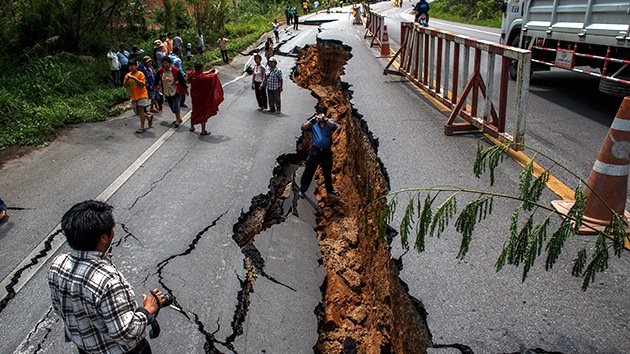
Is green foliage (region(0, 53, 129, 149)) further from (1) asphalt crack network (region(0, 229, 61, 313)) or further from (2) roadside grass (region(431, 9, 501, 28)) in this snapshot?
(2) roadside grass (region(431, 9, 501, 28))

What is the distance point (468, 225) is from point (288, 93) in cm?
1134

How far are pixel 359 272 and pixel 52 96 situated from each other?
9068 mm

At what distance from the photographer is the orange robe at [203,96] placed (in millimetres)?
9180

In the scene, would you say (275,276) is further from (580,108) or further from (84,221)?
(580,108)

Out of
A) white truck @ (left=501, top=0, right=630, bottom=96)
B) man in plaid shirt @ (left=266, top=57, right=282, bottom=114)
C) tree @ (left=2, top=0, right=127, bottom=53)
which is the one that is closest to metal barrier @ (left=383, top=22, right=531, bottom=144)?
white truck @ (left=501, top=0, right=630, bottom=96)

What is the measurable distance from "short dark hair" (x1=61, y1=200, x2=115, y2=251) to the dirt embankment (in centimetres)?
131

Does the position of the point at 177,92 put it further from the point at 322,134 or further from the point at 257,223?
the point at 257,223

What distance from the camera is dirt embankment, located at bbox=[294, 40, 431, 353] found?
3.95 m

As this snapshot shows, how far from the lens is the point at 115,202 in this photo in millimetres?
6035

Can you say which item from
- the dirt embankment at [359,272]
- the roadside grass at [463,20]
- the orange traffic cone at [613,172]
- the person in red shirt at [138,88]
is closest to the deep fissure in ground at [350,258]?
the dirt embankment at [359,272]

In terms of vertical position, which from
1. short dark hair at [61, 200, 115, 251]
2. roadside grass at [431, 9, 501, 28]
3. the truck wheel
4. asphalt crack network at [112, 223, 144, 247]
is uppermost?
short dark hair at [61, 200, 115, 251]

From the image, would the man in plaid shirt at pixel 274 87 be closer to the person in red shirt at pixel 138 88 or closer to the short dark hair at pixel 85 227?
the person in red shirt at pixel 138 88

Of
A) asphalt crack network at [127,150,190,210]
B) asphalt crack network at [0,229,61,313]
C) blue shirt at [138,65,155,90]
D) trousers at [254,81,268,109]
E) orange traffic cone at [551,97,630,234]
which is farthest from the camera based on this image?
trousers at [254,81,268,109]

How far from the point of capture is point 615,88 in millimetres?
7598
